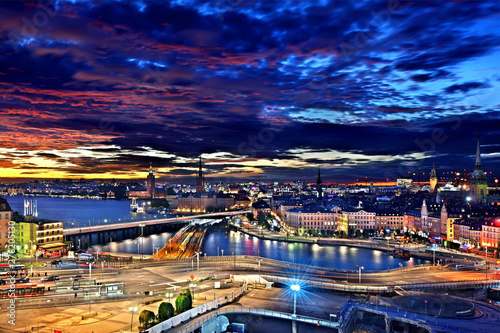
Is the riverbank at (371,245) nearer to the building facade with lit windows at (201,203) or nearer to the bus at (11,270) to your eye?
the bus at (11,270)

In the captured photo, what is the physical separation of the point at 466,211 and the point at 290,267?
32.8 metres

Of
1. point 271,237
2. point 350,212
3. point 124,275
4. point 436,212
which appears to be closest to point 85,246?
point 271,237

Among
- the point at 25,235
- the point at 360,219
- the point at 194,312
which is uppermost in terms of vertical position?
the point at 25,235

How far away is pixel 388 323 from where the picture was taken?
17719 millimetres

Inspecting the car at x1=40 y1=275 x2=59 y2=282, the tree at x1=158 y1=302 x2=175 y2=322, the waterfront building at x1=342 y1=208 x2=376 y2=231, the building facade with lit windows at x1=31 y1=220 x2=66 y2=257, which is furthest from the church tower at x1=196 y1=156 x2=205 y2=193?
the tree at x1=158 y1=302 x2=175 y2=322

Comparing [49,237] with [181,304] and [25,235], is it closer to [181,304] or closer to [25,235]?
[25,235]

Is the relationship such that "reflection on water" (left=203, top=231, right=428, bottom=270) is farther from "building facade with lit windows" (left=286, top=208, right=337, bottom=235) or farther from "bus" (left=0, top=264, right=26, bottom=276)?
"bus" (left=0, top=264, right=26, bottom=276)

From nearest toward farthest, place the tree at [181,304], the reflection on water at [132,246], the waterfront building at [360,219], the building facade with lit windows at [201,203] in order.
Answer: the tree at [181,304], the reflection on water at [132,246], the waterfront building at [360,219], the building facade with lit windows at [201,203]

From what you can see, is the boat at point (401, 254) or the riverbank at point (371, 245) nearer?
the riverbank at point (371, 245)

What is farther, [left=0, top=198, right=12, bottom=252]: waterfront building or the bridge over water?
the bridge over water

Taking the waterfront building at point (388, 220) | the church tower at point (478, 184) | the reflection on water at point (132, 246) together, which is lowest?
the reflection on water at point (132, 246)

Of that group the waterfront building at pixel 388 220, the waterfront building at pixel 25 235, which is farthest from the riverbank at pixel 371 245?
the waterfront building at pixel 25 235

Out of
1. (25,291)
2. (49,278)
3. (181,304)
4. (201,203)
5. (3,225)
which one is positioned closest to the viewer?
(181,304)

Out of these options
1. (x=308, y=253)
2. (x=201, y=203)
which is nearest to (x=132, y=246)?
(x=308, y=253)
